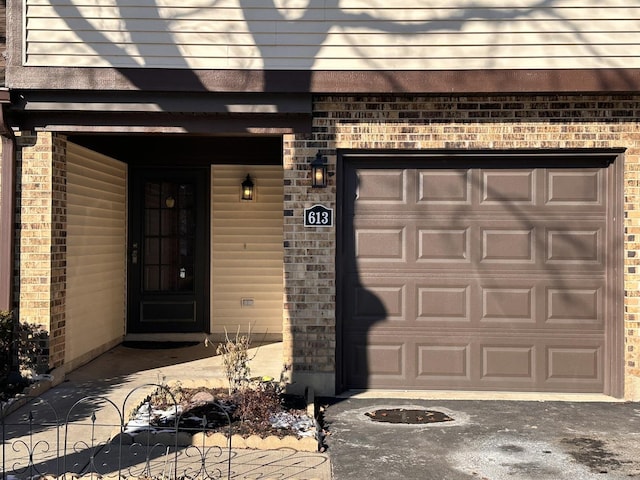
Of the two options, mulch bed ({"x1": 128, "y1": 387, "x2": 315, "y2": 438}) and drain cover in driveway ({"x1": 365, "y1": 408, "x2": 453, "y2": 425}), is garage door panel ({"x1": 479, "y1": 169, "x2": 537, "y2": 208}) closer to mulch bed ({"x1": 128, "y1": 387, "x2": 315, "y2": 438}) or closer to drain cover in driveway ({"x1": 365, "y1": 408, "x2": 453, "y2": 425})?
drain cover in driveway ({"x1": 365, "y1": 408, "x2": 453, "y2": 425})

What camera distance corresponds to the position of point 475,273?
6738 mm

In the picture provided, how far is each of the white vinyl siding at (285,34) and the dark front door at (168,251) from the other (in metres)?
3.19

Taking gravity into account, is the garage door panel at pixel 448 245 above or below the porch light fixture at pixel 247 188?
below

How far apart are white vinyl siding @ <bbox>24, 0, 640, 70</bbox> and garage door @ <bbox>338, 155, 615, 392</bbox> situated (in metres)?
1.09

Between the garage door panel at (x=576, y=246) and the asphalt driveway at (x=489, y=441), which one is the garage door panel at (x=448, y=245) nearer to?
the garage door panel at (x=576, y=246)

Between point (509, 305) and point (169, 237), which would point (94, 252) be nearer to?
point (169, 237)

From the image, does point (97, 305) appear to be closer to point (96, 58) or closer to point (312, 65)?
point (96, 58)

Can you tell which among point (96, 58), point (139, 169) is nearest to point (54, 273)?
point (96, 58)

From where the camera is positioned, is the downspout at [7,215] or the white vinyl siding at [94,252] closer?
the downspout at [7,215]

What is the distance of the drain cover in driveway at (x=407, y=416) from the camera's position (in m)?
5.76

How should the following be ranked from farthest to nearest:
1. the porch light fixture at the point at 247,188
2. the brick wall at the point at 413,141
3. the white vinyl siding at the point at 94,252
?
the porch light fixture at the point at 247,188
the white vinyl siding at the point at 94,252
the brick wall at the point at 413,141

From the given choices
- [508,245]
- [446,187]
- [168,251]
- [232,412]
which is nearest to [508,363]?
[508,245]

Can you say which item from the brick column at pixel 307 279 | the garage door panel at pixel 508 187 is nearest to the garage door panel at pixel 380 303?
the brick column at pixel 307 279

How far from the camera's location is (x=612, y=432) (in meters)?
5.46
